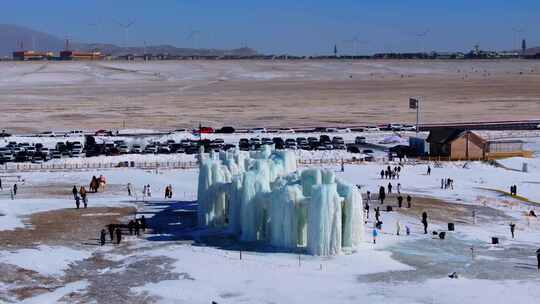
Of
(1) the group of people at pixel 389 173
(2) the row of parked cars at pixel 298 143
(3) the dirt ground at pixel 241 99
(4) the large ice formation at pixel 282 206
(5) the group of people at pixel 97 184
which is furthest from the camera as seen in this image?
(3) the dirt ground at pixel 241 99

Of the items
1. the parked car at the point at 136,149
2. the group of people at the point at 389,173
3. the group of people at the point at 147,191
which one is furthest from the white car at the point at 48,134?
the group of people at the point at 389,173

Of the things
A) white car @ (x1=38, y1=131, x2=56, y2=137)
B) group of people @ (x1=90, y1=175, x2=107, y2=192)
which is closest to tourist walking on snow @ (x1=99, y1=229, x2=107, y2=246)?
group of people @ (x1=90, y1=175, x2=107, y2=192)

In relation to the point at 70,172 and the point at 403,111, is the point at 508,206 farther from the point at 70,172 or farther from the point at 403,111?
the point at 403,111

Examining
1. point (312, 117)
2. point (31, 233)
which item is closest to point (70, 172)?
point (31, 233)

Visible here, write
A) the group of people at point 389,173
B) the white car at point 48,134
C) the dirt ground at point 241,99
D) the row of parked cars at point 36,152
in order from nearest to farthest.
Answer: the group of people at point 389,173 → the row of parked cars at point 36,152 → the white car at point 48,134 → the dirt ground at point 241,99

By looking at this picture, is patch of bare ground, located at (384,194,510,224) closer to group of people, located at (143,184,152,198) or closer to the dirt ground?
group of people, located at (143,184,152,198)

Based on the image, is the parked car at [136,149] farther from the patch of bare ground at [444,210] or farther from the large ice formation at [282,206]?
the large ice formation at [282,206]

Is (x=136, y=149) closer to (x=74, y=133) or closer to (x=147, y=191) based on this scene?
(x=74, y=133)
